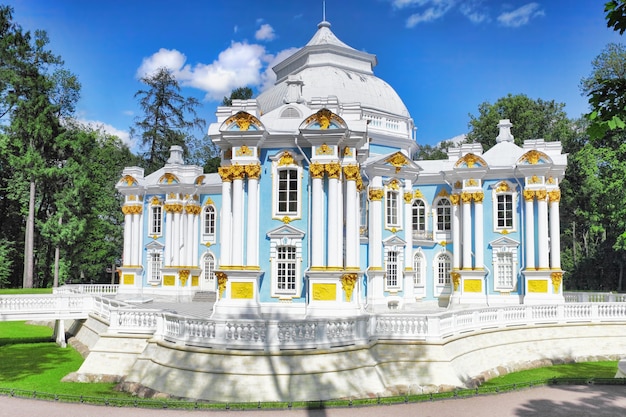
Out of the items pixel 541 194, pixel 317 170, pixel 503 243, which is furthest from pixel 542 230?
pixel 317 170

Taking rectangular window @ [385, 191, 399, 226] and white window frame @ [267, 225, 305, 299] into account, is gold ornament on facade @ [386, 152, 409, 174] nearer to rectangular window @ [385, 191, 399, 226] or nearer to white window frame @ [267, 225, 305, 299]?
rectangular window @ [385, 191, 399, 226]

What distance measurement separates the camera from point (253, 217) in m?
17.8

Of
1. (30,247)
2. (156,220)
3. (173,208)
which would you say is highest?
(173,208)

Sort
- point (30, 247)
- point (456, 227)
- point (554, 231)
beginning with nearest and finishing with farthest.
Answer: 1. point (554, 231)
2. point (456, 227)
3. point (30, 247)

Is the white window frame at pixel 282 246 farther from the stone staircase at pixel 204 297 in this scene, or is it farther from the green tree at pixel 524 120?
the green tree at pixel 524 120

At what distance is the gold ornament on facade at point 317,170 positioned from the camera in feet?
57.2

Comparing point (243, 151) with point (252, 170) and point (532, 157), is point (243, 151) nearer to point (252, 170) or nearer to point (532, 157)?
A: point (252, 170)

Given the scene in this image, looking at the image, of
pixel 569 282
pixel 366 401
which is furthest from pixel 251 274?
pixel 569 282

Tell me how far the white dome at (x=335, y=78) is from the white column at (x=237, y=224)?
10923mm

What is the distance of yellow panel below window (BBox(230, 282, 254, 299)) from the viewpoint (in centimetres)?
1733

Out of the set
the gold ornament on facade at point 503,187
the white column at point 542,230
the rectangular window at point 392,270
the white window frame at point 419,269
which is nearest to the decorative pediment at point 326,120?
the rectangular window at point 392,270

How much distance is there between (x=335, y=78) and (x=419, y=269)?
10605mm

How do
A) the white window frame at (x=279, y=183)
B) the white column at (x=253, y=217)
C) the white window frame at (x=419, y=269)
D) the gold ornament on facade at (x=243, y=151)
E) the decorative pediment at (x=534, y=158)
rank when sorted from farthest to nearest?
1. the white window frame at (x=419, y=269)
2. the decorative pediment at (x=534, y=158)
3. the white window frame at (x=279, y=183)
4. the gold ornament on facade at (x=243, y=151)
5. the white column at (x=253, y=217)

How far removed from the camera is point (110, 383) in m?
14.1
